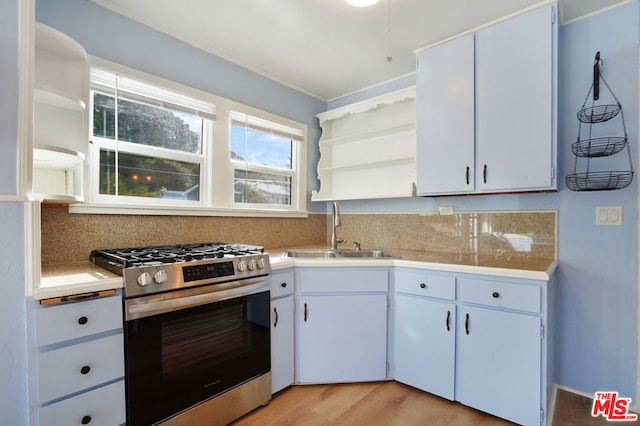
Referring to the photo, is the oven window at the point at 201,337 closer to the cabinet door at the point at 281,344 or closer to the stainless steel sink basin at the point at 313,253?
the cabinet door at the point at 281,344

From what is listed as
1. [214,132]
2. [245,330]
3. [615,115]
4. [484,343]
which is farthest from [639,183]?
[214,132]

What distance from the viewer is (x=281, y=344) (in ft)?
6.89

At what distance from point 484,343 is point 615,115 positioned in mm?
1516

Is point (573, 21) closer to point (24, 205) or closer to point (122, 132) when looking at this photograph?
point (122, 132)

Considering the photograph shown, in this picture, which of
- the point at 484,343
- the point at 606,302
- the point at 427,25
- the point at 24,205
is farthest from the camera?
the point at 427,25

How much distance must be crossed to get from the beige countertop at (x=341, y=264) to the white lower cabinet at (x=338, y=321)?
7 cm

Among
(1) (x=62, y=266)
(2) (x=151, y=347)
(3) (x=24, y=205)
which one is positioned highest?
(3) (x=24, y=205)

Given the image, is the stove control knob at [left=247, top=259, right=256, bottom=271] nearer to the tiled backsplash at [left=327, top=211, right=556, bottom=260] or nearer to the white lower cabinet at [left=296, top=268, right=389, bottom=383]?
the white lower cabinet at [left=296, top=268, right=389, bottom=383]

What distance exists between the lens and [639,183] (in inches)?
73.6

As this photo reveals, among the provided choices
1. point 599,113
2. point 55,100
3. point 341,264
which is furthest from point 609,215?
point 55,100

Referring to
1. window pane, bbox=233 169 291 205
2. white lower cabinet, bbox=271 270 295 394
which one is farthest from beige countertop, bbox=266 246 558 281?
window pane, bbox=233 169 291 205

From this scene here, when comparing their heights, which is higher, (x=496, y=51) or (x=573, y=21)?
(x=573, y=21)

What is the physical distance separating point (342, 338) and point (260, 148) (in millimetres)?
1723

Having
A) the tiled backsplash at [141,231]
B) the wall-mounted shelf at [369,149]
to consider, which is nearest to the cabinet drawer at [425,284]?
the wall-mounted shelf at [369,149]
